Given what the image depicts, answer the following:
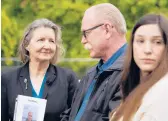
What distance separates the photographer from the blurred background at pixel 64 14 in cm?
1433

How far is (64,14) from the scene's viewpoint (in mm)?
14969

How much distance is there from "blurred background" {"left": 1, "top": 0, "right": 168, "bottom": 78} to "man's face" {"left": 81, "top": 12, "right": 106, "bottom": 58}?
9440 millimetres

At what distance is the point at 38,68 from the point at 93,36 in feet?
4.00

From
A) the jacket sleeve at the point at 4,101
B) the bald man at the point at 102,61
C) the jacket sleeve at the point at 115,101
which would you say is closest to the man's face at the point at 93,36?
the bald man at the point at 102,61

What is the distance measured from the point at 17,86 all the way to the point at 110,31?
133 cm

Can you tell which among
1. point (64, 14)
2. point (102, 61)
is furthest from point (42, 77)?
point (64, 14)

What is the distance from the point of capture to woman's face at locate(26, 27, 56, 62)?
17.5ft

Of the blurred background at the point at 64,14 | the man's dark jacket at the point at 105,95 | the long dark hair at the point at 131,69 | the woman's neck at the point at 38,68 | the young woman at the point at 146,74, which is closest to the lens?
the young woman at the point at 146,74

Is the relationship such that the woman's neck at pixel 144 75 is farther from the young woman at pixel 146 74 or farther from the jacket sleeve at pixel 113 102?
the jacket sleeve at pixel 113 102

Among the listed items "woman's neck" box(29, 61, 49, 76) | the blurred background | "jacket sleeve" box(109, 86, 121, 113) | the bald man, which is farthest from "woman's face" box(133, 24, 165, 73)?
the blurred background

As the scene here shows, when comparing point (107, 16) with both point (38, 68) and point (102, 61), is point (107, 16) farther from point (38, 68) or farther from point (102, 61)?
point (38, 68)

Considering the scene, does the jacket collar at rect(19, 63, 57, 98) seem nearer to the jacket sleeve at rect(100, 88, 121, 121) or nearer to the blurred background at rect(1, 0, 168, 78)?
the jacket sleeve at rect(100, 88, 121, 121)

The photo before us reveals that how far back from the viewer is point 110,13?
430cm

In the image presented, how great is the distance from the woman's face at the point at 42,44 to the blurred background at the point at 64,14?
8.36m
